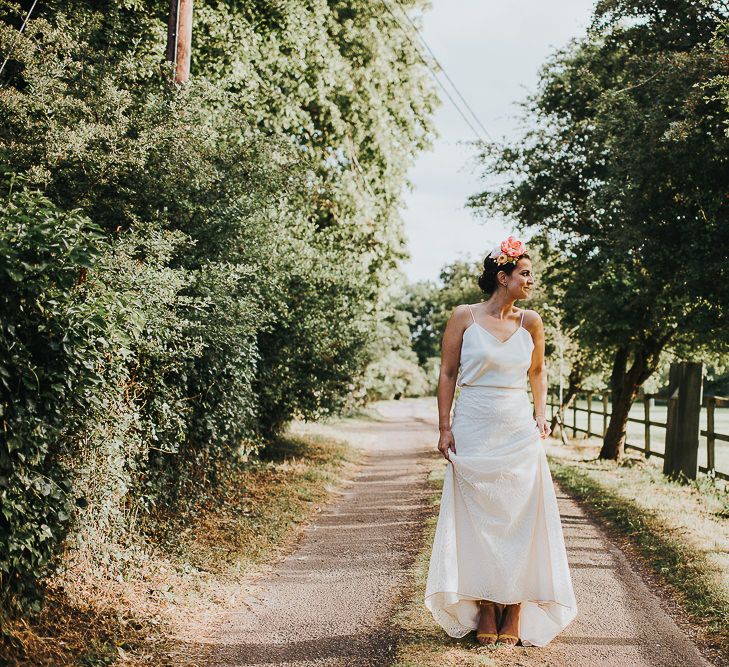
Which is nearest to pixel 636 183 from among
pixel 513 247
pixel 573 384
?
pixel 513 247

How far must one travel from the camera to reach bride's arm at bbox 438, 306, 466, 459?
5188 mm

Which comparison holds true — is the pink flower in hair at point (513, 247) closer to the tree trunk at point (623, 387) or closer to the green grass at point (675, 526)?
the green grass at point (675, 526)

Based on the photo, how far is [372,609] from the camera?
581cm

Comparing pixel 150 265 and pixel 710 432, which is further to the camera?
pixel 710 432

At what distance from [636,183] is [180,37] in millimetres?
6201

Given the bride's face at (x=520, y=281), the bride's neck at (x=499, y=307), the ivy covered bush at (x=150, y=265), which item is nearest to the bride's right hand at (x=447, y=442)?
the bride's neck at (x=499, y=307)

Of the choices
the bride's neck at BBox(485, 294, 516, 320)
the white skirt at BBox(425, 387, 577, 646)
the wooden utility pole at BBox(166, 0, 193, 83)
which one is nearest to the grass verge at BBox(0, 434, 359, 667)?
the white skirt at BBox(425, 387, 577, 646)

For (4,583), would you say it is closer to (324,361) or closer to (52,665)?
(52,665)

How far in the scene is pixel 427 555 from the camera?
7.54m

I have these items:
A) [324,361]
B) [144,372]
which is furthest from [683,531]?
[324,361]

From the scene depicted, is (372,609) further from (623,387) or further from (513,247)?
(623,387)

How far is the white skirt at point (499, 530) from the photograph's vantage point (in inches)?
197

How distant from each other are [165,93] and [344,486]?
729 cm

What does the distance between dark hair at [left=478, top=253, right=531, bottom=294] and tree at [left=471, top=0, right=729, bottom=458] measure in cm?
377
